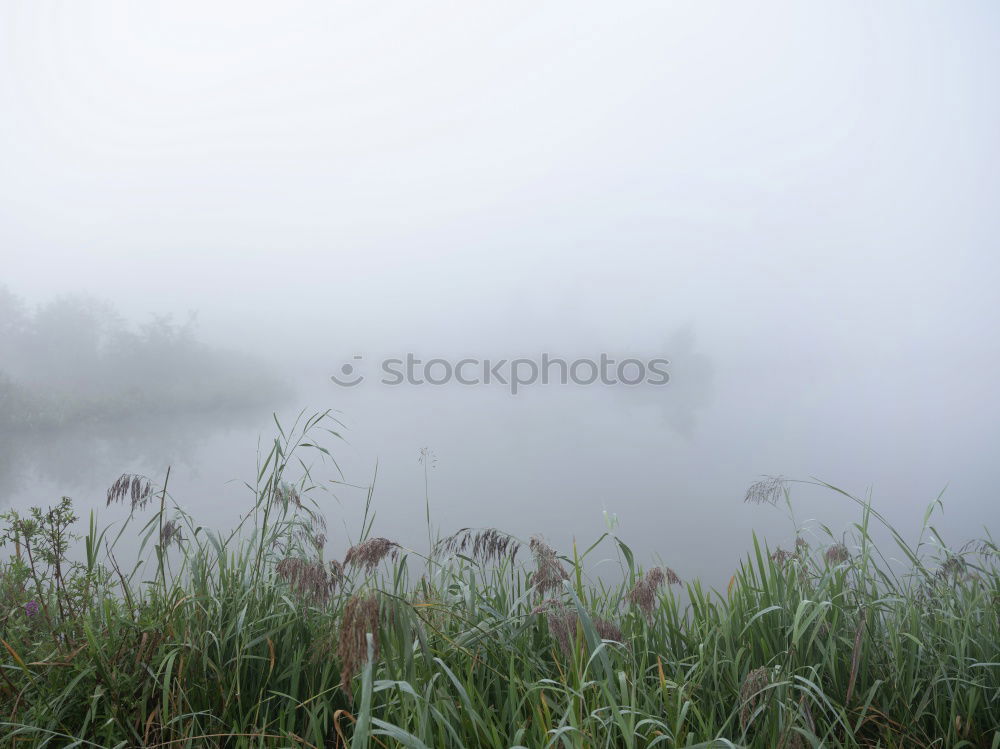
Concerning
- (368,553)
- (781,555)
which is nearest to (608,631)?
(368,553)

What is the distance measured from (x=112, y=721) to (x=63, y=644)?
0.41 metres

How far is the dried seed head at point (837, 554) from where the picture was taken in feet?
7.27

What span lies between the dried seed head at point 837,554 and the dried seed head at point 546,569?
1260 mm

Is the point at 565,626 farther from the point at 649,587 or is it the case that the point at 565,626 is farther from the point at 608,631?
the point at 649,587

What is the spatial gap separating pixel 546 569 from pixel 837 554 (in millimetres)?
1325

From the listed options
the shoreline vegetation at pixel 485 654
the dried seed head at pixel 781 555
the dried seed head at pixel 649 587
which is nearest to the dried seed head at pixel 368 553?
the shoreline vegetation at pixel 485 654

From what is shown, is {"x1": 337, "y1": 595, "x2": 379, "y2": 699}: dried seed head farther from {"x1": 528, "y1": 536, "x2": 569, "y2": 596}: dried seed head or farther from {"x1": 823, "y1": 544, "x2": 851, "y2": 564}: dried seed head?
{"x1": 823, "y1": 544, "x2": 851, "y2": 564}: dried seed head

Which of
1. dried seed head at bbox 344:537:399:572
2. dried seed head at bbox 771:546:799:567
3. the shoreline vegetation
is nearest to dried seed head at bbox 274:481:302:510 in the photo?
the shoreline vegetation

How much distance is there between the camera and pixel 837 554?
2.23 meters

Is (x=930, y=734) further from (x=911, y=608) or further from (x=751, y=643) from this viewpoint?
(x=751, y=643)

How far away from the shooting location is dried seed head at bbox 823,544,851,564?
2217 millimetres

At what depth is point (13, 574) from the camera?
1899 mm

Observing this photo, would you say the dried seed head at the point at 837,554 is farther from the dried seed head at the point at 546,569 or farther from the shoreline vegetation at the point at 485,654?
the dried seed head at the point at 546,569

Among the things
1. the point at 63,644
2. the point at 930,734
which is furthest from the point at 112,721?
the point at 930,734
